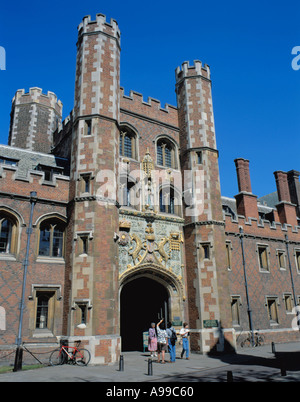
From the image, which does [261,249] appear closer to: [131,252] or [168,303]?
[168,303]

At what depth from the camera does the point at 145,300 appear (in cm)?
2012

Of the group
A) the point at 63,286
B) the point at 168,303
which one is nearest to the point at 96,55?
the point at 63,286

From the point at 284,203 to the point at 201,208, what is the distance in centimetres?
1084

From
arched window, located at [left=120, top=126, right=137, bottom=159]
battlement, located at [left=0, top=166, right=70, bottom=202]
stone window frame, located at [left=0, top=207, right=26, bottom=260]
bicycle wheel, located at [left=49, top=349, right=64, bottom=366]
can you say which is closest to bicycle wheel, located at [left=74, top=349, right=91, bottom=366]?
bicycle wheel, located at [left=49, top=349, right=64, bottom=366]

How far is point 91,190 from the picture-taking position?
15.5 m

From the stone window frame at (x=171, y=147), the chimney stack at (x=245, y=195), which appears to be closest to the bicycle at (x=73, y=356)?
the stone window frame at (x=171, y=147)

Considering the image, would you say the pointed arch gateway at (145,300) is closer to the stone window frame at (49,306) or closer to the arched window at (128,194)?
the stone window frame at (49,306)

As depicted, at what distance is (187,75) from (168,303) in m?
13.7

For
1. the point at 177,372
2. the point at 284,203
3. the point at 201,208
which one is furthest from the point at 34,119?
the point at 177,372

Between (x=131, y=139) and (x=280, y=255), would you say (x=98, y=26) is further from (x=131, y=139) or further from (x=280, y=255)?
(x=280, y=255)

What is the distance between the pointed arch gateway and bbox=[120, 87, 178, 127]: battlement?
29.6 feet

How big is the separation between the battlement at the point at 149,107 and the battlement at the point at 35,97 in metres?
9.57

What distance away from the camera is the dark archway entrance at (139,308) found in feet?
60.9

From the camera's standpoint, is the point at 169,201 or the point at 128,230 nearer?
the point at 128,230
